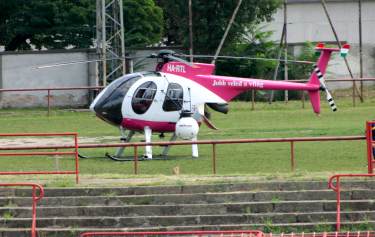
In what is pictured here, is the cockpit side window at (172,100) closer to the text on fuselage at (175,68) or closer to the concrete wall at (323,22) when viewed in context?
the text on fuselage at (175,68)

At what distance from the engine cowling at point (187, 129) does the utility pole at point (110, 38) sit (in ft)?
50.9

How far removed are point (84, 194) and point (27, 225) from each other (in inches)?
50.5

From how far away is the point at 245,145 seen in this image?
30.8 meters

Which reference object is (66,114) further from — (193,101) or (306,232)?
(306,232)

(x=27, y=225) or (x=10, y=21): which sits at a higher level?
(x=10, y=21)

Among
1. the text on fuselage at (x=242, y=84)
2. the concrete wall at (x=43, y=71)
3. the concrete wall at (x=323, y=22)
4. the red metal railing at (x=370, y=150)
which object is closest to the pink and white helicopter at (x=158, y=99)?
the text on fuselage at (x=242, y=84)

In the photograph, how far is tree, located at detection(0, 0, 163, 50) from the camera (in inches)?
2190

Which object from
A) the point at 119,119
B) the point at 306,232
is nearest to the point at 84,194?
the point at 306,232

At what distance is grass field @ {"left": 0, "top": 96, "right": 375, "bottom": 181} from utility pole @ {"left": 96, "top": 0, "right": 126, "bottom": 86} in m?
Result: 2.68

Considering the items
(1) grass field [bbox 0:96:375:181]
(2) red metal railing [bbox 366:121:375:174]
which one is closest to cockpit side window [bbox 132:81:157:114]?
(1) grass field [bbox 0:96:375:181]

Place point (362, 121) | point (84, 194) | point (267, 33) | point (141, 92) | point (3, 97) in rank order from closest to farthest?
point (84, 194) < point (141, 92) < point (362, 121) < point (3, 97) < point (267, 33)

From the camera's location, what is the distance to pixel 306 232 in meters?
18.3

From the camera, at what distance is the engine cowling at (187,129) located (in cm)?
2728

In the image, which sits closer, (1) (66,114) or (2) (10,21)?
(1) (66,114)
